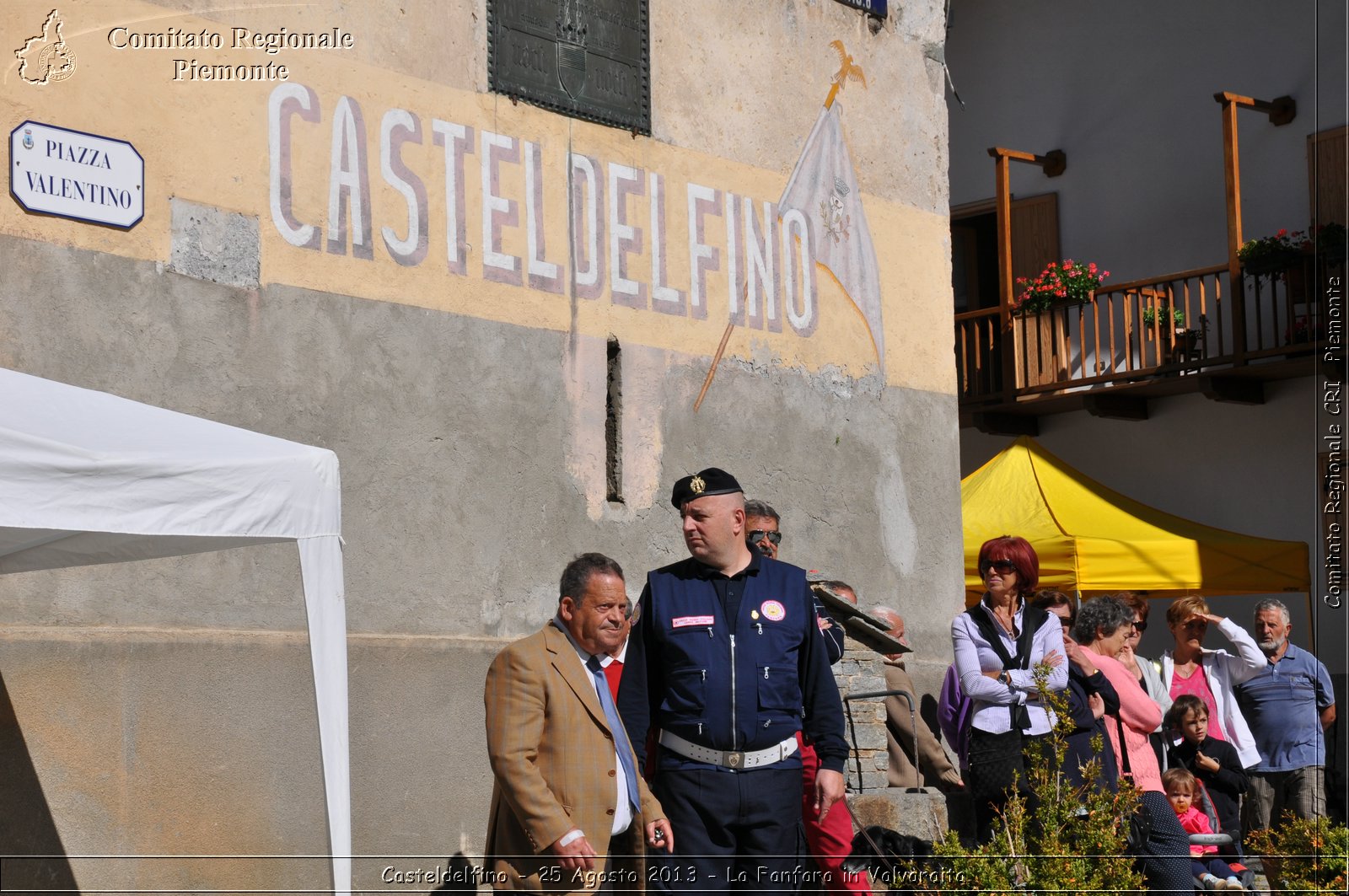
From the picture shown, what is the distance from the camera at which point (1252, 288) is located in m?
17.3

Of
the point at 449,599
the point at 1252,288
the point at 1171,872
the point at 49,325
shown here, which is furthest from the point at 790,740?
the point at 1252,288

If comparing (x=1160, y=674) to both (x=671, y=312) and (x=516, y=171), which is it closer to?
(x=671, y=312)

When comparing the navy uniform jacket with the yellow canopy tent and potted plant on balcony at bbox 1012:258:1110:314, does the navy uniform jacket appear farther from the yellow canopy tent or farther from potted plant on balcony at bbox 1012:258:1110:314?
potted plant on balcony at bbox 1012:258:1110:314

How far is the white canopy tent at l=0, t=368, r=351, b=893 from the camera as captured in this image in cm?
490

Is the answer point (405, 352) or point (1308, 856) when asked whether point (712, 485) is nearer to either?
point (405, 352)

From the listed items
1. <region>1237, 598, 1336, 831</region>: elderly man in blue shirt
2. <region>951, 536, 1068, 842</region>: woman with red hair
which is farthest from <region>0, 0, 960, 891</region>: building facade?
<region>951, 536, 1068, 842</region>: woman with red hair

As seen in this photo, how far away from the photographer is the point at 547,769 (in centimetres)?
548

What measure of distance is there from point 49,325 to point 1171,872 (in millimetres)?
5426

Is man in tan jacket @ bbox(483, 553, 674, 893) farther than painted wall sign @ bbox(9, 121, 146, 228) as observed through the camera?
No

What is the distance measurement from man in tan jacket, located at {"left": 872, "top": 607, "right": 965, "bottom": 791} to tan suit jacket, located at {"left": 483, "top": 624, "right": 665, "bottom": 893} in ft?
10.4

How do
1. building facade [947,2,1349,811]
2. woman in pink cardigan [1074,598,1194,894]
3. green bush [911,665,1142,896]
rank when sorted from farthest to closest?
building facade [947,2,1349,811], woman in pink cardigan [1074,598,1194,894], green bush [911,665,1142,896]

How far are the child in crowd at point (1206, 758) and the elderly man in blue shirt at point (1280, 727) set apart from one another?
1.18 meters

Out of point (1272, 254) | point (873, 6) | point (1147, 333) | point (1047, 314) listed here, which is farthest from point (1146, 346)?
point (873, 6)

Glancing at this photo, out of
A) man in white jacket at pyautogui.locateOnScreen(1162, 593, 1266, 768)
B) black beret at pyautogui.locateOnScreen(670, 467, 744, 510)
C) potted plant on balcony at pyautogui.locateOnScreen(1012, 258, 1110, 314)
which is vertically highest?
potted plant on balcony at pyautogui.locateOnScreen(1012, 258, 1110, 314)
